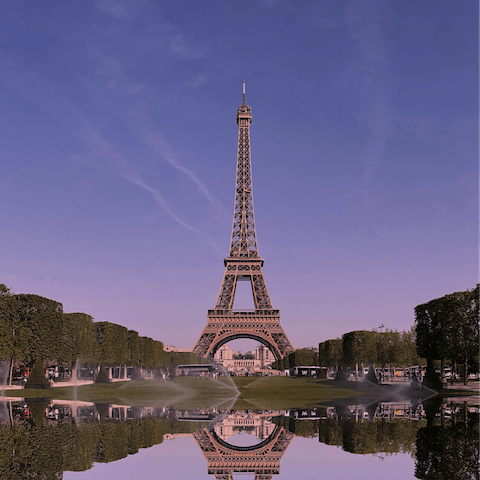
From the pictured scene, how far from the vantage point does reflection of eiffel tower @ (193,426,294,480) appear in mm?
11859

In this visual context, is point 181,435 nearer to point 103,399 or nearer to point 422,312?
point 103,399

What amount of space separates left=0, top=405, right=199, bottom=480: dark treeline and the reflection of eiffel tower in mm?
1757

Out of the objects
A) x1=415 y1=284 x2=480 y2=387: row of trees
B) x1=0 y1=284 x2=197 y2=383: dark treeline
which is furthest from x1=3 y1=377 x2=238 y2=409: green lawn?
x1=415 y1=284 x2=480 y2=387: row of trees

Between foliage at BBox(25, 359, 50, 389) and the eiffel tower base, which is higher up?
the eiffel tower base

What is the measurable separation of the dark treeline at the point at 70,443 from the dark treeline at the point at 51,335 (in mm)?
25881

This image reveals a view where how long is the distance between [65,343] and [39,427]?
115 ft

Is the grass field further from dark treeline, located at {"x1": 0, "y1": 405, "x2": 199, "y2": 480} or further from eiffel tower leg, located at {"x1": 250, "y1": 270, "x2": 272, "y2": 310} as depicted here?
eiffel tower leg, located at {"x1": 250, "y1": 270, "x2": 272, "y2": 310}

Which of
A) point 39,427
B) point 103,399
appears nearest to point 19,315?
point 103,399

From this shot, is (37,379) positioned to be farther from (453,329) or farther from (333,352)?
(333,352)

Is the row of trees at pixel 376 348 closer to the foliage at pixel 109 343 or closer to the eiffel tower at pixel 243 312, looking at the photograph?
the eiffel tower at pixel 243 312

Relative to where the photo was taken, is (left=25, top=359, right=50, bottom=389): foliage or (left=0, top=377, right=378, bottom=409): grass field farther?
(left=25, top=359, right=50, bottom=389): foliage

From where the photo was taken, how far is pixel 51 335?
47.9 metres

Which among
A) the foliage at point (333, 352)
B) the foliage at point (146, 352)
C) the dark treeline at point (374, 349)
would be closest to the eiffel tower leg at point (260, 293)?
the foliage at point (333, 352)

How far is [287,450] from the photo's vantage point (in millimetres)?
14055
